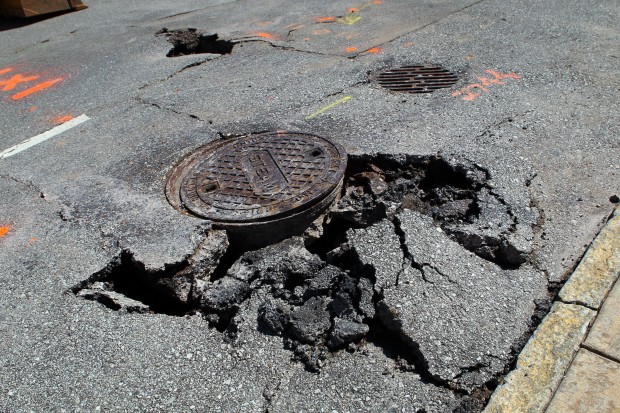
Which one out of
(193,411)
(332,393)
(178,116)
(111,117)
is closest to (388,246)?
(332,393)

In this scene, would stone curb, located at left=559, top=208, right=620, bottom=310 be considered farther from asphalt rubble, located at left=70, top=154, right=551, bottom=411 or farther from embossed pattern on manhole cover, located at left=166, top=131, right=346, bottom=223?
embossed pattern on manhole cover, located at left=166, top=131, right=346, bottom=223

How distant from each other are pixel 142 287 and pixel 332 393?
130cm

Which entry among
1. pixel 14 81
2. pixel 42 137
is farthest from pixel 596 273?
pixel 14 81

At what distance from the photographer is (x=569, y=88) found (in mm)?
4508

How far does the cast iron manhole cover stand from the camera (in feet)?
15.8

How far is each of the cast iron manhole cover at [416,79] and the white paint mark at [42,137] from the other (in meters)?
2.73

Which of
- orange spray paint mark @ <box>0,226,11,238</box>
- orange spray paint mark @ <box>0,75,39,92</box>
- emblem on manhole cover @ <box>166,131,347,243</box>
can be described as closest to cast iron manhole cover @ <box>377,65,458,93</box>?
emblem on manhole cover @ <box>166,131,347,243</box>

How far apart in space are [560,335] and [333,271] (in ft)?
3.61

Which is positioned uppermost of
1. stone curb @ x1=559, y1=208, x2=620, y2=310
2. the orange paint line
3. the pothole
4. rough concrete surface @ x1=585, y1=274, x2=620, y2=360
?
stone curb @ x1=559, y1=208, x2=620, y2=310

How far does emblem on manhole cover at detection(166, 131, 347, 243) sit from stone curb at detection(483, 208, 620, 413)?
143 centimetres

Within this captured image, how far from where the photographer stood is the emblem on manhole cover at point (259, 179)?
3.27 metres

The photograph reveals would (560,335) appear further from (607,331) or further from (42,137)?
(42,137)

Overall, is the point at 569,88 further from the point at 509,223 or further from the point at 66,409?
the point at 66,409

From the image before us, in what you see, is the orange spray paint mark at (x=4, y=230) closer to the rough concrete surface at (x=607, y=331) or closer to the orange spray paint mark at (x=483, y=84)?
the rough concrete surface at (x=607, y=331)
